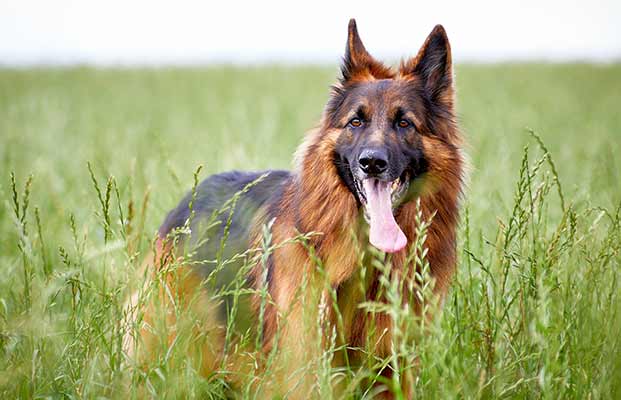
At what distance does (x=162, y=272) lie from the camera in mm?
2559

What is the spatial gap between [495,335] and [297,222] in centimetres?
119

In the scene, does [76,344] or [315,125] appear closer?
[76,344]

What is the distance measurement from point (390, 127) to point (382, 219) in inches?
23.2

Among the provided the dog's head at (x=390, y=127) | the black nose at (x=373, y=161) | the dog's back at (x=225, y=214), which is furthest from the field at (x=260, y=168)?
the black nose at (x=373, y=161)

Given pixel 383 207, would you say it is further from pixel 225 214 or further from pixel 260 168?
pixel 260 168

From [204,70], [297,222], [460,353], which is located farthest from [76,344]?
[204,70]

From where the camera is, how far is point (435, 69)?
3531mm

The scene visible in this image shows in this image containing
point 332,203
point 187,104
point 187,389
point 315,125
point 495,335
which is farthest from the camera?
point 187,104

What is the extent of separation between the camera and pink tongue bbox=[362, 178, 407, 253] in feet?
9.94

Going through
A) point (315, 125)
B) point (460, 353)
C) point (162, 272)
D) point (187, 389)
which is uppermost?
point (315, 125)

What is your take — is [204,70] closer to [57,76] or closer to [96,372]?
[57,76]

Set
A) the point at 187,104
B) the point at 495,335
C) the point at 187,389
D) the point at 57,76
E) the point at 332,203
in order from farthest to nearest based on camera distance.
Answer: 1. the point at 57,76
2. the point at 187,104
3. the point at 332,203
4. the point at 495,335
5. the point at 187,389

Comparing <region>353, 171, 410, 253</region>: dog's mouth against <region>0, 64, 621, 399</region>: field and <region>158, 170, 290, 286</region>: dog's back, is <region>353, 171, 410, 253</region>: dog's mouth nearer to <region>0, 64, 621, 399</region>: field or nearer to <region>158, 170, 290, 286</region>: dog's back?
<region>0, 64, 621, 399</region>: field

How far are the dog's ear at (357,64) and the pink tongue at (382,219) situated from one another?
827 millimetres
